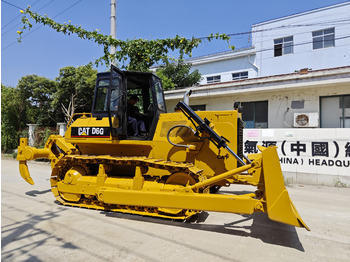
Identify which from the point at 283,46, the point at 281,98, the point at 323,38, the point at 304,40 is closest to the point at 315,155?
the point at 281,98

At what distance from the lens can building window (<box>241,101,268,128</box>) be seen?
37.4 ft

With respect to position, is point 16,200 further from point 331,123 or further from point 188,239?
point 331,123

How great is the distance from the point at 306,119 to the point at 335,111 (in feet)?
4.11

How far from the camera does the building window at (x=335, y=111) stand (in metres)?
9.92

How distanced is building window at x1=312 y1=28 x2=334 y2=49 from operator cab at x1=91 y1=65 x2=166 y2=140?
1850 cm

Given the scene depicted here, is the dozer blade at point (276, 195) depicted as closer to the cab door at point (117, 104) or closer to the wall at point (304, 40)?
the cab door at point (117, 104)

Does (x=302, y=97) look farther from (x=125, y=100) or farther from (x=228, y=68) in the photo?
(x=228, y=68)

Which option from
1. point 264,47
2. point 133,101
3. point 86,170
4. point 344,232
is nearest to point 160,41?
point 133,101

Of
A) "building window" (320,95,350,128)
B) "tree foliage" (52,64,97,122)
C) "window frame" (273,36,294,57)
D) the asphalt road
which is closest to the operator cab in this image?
the asphalt road

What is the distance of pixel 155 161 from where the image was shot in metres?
4.36

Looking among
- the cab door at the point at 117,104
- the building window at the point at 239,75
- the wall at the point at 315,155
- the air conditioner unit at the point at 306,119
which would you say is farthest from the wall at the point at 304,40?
the cab door at the point at 117,104

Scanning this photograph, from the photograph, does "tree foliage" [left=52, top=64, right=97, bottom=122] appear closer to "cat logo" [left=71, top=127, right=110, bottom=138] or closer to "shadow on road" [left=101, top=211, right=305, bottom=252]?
"cat logo" [left=71, top=127, right=110, bottom=138]

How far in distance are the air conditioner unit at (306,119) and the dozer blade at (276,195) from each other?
762cm

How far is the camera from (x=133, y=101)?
5449mm
